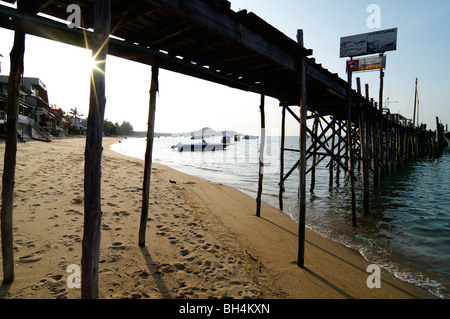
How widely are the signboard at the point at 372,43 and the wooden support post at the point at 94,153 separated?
26.1m

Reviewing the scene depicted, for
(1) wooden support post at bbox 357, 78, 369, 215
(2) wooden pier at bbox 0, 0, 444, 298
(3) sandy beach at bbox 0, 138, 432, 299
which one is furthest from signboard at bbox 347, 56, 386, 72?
(3) sandy beach at bbox 0, 138, 432, 299

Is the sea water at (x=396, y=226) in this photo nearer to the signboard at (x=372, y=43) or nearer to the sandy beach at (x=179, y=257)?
the sandy beach at (x=179, y=257)

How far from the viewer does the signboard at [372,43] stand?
71.8ft

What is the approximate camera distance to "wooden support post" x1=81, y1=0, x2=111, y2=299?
2252 mm

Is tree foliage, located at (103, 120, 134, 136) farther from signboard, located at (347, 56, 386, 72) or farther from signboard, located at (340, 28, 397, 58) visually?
signboard, located at (340, 28, 397, 58)

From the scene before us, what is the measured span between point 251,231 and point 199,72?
4117 mm

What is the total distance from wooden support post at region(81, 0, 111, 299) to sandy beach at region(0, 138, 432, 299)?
1075mm

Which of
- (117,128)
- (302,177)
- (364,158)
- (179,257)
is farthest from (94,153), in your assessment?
(117,128)

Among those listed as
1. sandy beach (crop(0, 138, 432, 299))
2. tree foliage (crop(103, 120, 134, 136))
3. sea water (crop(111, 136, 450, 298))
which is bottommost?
sea water (crop(111, 136, 450, 298))

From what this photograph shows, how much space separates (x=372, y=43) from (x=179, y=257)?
89.4 ft

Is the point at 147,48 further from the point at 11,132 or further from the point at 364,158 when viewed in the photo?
the point at 364,158

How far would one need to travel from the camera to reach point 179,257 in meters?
4.27

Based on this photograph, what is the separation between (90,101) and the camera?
2242mm
